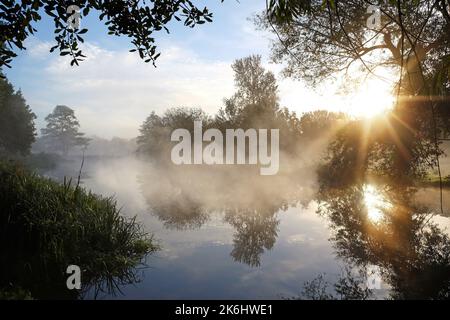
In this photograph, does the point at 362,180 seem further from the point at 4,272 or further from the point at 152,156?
the point at 152,156

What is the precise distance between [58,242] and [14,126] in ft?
132

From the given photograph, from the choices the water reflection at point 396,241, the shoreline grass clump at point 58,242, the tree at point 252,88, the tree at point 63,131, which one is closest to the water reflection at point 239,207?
the water reflection at point 396,241

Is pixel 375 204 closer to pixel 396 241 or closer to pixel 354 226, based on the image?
pixel 354 226

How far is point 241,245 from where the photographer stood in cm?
848

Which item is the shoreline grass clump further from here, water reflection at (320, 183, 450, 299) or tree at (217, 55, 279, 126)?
tree at (217, 55, 279, 126)

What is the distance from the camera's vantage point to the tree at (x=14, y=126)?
38312 millimetres

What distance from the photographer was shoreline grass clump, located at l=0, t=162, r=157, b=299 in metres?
5.83

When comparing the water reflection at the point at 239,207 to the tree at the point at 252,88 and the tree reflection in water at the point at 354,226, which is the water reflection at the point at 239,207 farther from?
the tree at the point at 252,88

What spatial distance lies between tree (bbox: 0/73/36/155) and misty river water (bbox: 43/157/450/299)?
31.7m

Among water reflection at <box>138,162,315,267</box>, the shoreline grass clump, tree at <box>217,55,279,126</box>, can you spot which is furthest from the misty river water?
tree at <box>217,55,279,126</box>

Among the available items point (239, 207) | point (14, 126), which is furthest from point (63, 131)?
point (239, 207)
